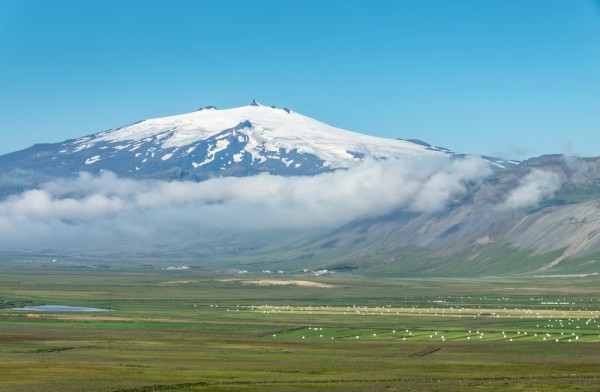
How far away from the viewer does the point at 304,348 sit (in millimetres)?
102188

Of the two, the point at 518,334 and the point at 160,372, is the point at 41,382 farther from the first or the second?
the point at 518,334

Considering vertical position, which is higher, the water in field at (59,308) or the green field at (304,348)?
the water in field at (59,308)

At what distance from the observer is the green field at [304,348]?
7600cm

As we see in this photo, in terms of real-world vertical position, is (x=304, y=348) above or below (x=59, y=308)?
below

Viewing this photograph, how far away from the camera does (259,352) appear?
3846 inches

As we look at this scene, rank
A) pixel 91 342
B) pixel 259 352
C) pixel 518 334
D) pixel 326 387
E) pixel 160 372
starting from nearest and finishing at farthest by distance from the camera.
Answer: pixel 326 387 < pixel 160 372 < pixel 259 352 < pixel 91 342 < pixel 518 334

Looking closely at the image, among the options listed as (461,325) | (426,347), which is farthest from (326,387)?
(461,325)

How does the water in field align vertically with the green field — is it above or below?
→ above

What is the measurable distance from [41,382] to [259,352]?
88.8 feet

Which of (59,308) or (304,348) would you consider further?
(59,308)

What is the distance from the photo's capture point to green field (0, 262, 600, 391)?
76000 mm

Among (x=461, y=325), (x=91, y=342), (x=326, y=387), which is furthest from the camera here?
(x=461, y=325)

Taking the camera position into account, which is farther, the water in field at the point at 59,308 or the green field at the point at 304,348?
the water in field at the point at 59,308

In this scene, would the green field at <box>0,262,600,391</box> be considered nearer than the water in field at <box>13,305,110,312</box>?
Yes
